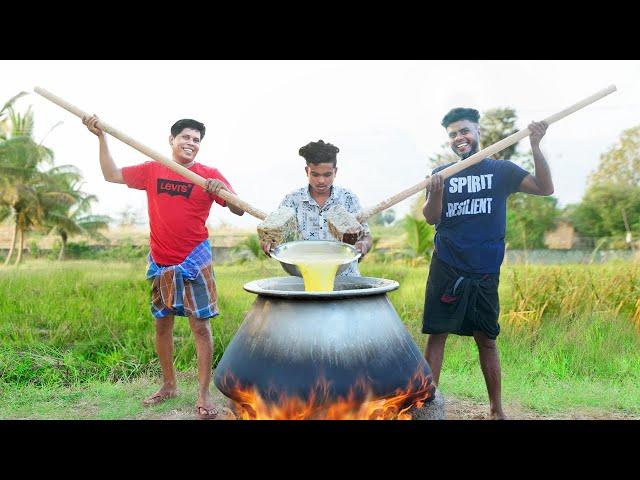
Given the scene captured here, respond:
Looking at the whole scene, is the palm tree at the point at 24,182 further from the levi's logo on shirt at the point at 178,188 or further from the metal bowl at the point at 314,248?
the metal bowl at the point at 314,248

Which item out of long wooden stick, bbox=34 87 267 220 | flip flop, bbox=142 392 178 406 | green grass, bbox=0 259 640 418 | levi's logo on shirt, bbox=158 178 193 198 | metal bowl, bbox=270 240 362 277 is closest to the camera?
metal bowl, bbox=270 240 362 277

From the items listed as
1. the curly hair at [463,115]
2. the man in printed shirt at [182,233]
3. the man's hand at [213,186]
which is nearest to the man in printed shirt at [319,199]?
the man's hand at [213,186]

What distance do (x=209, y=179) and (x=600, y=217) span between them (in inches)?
266

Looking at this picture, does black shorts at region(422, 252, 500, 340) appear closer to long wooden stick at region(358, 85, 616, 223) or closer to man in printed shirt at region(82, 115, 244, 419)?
long wooden stick at region(358, 85, 616, 223)

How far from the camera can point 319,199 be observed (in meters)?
3.58

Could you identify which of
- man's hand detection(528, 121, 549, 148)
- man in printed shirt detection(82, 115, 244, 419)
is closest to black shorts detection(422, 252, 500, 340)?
man's hand detection(528, 121, 549, 148)

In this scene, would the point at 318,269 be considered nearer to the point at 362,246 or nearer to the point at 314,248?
the point at 314,248

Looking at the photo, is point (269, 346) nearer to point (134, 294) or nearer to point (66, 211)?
point (134, 294)

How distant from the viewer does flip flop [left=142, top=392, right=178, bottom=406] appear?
4230mm

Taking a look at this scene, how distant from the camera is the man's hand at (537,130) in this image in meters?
3.40

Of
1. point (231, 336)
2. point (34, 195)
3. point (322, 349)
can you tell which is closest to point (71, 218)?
point (34, 195)

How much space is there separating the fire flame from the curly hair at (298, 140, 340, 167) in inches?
52.0

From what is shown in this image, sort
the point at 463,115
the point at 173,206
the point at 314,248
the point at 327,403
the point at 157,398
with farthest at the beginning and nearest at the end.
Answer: the point at 157,398, the point at 173,206, the point at 463,115, the point at 314,248, the point at 327,403

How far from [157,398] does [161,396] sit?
0.03 m
